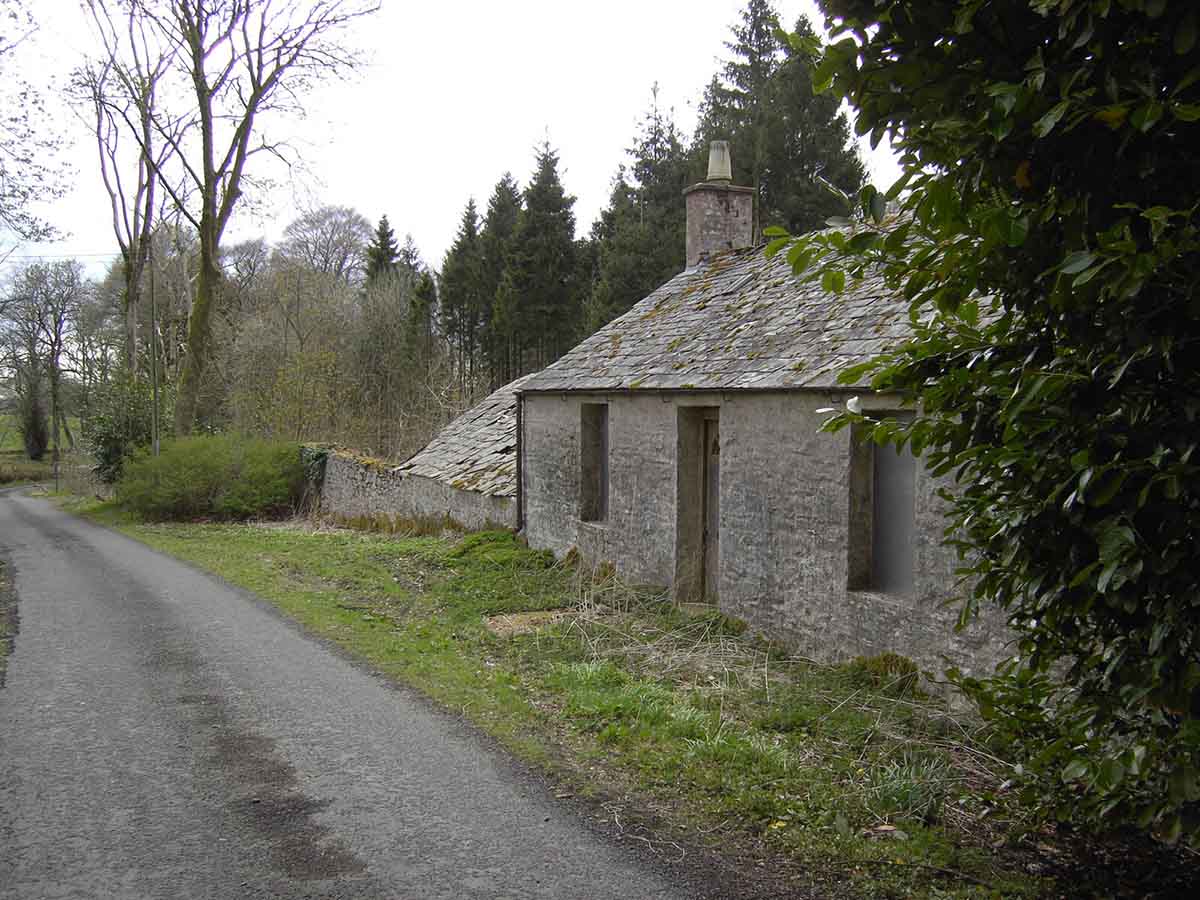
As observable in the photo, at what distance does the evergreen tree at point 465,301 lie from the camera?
41.8 meters

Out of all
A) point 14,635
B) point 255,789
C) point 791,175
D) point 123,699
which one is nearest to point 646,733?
point 255,789

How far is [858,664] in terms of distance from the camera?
8562 mm

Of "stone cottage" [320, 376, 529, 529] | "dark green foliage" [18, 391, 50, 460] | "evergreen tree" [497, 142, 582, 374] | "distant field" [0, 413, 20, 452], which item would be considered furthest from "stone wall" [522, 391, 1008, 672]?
"distant field" [0, 413, 20, 452]

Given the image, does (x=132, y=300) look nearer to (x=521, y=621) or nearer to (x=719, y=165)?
(x=719, y=165)

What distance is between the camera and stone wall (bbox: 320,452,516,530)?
666 inches

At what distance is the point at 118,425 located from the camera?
1023 inches

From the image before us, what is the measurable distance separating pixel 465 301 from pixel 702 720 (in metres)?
37.3

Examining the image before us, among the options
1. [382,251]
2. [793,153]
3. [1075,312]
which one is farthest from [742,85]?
[1075,312]

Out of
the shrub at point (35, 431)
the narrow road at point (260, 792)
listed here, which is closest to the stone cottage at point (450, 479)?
the narrow road at point (260, 792)

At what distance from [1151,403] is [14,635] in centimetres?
1058

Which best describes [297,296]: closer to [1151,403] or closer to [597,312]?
[597,312]

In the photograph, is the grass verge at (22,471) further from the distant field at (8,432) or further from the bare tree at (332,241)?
the bare tree at (332,241)

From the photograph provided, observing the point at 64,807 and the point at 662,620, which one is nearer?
the point at 64,807

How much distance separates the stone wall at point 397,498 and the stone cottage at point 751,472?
1.72m
